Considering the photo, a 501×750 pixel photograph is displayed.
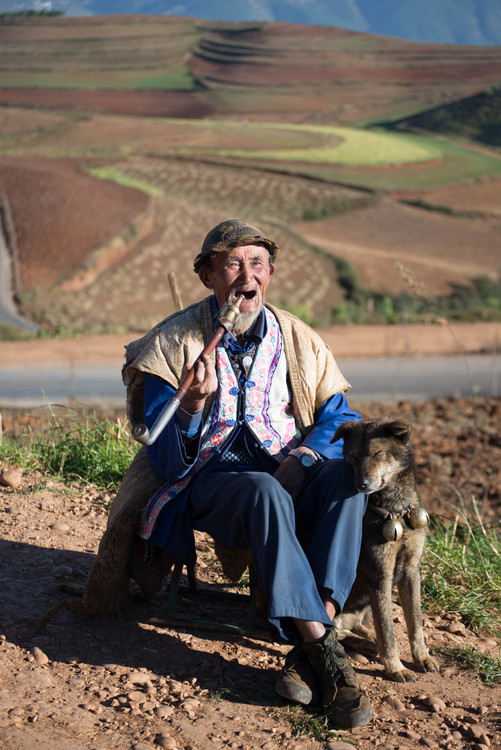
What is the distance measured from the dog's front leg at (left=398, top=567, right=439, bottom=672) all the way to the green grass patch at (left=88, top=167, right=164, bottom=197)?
1958cm

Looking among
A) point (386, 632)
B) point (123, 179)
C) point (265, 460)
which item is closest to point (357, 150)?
point (123, 179)

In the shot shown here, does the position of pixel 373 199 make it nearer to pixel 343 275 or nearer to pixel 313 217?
pixel 313 217

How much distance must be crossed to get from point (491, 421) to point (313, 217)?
46.4 feet

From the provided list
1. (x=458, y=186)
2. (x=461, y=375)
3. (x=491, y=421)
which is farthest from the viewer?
(x=458, y=186)

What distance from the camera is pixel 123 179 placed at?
22141 millimetres

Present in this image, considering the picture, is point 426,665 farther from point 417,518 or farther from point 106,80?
point 106,80

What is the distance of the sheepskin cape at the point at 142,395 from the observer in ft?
10.5

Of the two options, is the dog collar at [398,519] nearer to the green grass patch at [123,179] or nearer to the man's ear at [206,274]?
the man's ear at [206,274]

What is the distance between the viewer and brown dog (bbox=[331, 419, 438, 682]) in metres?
2.92

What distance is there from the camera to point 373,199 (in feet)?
76.8

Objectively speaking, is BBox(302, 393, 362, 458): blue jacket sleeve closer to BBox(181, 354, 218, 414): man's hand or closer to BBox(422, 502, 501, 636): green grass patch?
BBox(181, 354, 218, 414): man's hand

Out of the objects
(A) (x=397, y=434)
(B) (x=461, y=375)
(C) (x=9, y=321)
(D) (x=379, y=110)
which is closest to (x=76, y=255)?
(C) (x=9, y=321)

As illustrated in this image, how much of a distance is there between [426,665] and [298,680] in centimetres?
70

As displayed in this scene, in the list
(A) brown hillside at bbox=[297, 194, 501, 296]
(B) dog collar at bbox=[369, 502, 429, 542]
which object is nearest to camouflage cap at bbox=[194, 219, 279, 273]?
(B) dog collar at bbox=[369, 502, 429, 542]
